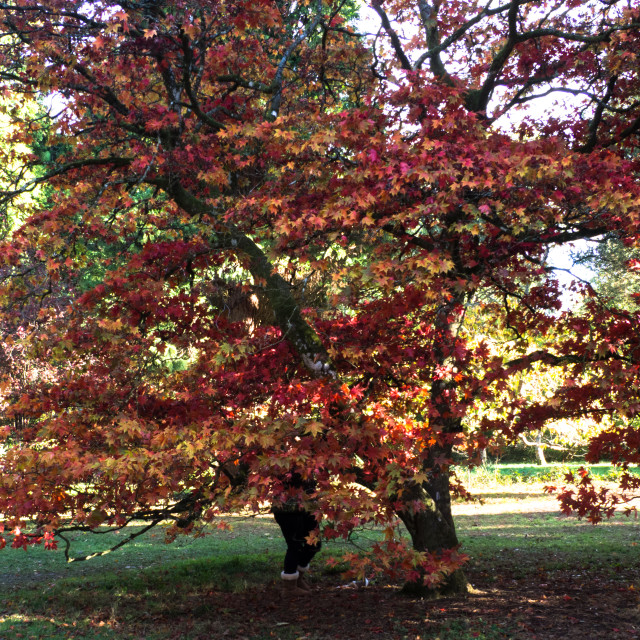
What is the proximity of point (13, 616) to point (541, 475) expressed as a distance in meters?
16.9

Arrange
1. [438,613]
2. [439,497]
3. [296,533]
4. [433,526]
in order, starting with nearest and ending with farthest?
[438,613] → [433,526] → [439,497] → [296,533]

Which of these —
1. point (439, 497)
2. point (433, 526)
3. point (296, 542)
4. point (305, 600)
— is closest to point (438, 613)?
point (433, 526)

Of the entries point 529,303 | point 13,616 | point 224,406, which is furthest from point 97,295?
point 529,303

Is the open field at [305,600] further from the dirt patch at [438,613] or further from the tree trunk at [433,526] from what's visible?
the tree trunk at [433,526]

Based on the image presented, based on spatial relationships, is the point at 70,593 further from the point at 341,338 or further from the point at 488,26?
the point at 488,26

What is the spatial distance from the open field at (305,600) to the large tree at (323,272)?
65 centimetres

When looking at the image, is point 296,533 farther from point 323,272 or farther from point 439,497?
point 323,272

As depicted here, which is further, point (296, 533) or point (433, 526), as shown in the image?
point (296, 533)

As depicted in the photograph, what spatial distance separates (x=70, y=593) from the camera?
23.5 ft

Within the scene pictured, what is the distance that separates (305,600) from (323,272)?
3544mm

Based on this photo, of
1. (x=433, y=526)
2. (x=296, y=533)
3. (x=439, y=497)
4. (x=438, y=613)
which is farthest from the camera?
(x=296, y=533)

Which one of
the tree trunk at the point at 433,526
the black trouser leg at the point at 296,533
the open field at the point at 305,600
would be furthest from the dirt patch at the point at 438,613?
the black trouser leg at the point at 296,533

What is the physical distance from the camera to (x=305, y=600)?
22.0ft

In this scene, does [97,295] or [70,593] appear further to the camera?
[70,593]
